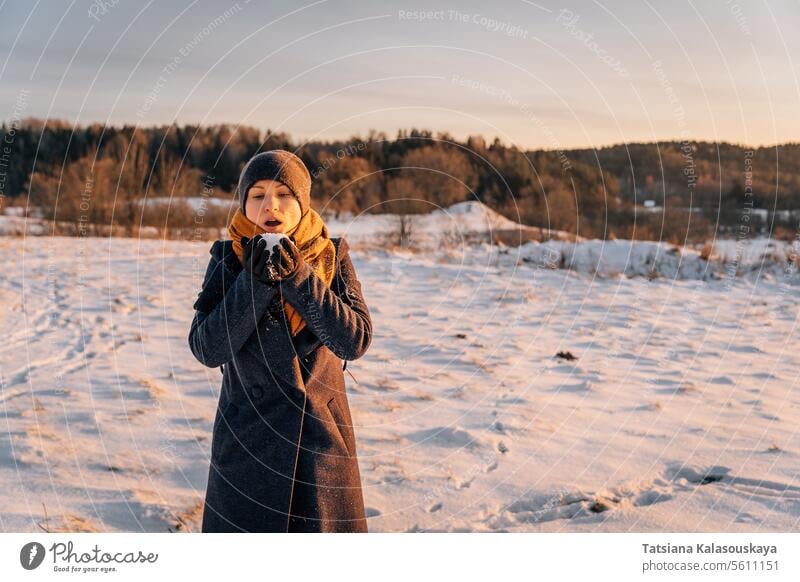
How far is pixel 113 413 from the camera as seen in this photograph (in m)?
4.64

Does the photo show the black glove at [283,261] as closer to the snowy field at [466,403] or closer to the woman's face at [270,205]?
the woman's face at [270,205]

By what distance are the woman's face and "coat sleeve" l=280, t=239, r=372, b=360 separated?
192 mm

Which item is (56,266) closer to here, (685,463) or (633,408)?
(633,408)

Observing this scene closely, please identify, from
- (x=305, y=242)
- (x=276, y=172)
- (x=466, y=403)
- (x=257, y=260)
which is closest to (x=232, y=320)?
(x=257, y=260)

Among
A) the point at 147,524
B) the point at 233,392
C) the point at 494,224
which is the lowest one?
the point at 147,524

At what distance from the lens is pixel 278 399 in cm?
224

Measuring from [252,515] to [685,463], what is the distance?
2.79 metres

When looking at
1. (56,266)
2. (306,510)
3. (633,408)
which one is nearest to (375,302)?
(633,408)
